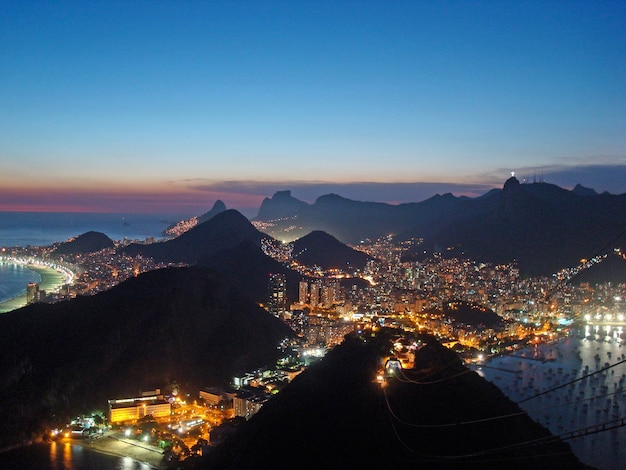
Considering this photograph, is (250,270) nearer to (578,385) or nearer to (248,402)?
(248,402)

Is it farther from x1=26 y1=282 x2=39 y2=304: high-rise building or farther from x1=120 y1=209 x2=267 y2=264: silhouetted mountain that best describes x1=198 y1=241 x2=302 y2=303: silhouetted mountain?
x1=26 y1=282 x2=39 y2=304: high-rise building

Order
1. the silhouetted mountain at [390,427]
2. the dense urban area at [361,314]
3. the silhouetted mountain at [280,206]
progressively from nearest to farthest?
the silhouetted mountain at [390,427], the dense urban area at [361,314], the silhouetted mountain at [280,206]

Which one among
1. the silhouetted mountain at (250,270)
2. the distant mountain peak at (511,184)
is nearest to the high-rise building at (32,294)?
the silhouetted mountain at (250,270)

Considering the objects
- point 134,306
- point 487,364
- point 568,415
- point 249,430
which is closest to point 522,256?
point 487,364

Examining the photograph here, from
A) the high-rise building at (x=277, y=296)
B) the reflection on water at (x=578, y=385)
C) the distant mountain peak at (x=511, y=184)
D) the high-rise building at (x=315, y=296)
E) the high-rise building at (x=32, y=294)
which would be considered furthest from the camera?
the distant mountain peak at (x=511, y=184)

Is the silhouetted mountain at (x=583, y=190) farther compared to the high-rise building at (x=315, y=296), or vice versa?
the silhouetted mountain at (x=583, y=190)

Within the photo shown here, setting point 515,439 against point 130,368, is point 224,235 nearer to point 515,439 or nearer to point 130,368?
point 130,368

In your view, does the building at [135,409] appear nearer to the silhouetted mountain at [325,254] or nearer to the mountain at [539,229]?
the silhouetted mountain at [325,254]
